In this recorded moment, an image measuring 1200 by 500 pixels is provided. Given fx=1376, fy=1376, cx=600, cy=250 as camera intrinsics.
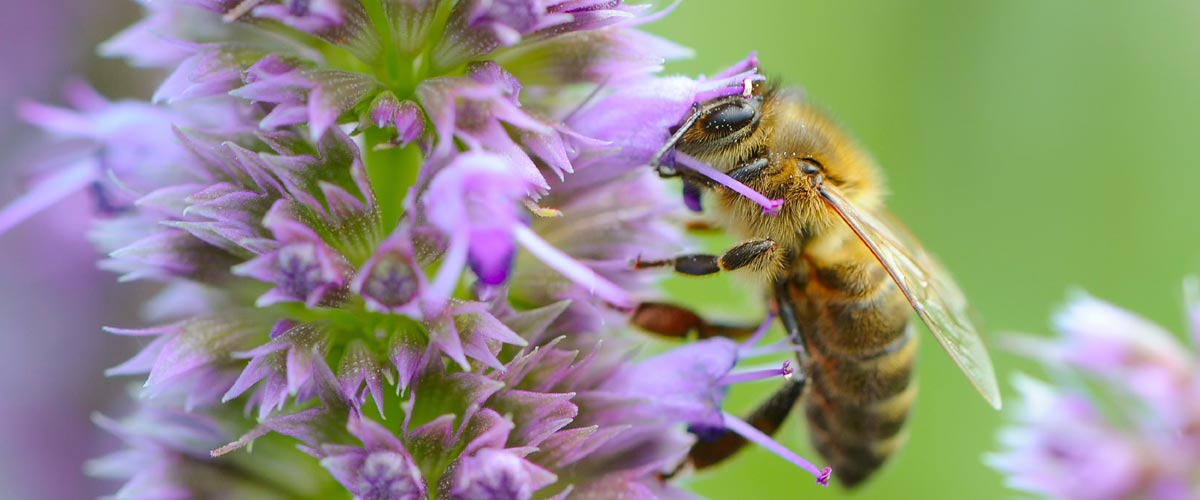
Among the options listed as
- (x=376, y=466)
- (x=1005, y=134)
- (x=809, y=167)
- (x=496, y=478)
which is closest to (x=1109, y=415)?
(x=809, y=167)

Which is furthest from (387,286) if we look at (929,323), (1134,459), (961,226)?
(961,226)

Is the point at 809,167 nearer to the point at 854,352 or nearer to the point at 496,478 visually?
the point at 854,352

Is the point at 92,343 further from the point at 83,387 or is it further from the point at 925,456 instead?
the point at 925,456

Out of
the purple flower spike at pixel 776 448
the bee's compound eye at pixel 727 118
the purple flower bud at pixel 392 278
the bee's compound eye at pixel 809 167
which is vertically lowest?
the purple flower bud at pixel 392 278

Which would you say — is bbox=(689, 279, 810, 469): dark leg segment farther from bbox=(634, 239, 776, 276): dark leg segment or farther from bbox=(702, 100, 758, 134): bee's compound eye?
bbox=(702, 100, 758, 134): bee's compound eye

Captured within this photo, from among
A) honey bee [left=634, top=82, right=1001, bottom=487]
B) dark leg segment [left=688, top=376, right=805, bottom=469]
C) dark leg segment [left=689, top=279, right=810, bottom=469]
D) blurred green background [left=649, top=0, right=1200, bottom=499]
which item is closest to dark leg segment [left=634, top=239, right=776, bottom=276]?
honey bee [left=634, top=82, right=1001, bottom=487]

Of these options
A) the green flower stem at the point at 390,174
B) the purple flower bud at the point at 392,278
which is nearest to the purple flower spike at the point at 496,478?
the purple flower bud at the point at 392,278

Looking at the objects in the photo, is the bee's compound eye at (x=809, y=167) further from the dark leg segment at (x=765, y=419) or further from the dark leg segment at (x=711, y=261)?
the dark leg segment at (x=765, y=419)
